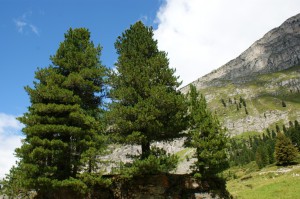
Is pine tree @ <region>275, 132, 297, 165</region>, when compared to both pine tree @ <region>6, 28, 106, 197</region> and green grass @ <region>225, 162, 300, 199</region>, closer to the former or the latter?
green grass @ <region>225, 162, 300, 199</region>

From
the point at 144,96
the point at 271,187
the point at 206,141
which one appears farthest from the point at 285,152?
the point at 144,96

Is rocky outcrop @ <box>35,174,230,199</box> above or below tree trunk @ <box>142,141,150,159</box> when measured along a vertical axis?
below

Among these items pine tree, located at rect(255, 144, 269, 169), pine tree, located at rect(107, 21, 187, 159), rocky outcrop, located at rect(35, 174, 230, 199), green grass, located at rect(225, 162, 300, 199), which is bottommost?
green grass, located at rect(225, 162, 300, 199)

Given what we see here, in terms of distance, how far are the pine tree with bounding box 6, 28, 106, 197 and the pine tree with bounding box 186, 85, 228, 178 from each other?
384 inches

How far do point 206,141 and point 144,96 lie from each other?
8.07 m

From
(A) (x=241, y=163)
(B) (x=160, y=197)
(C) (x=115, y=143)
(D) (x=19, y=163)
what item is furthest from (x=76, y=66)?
(A) (x=241, y=163)

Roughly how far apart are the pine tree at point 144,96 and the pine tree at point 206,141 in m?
2.73

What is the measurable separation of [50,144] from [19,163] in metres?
4.17

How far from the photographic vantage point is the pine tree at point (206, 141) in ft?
98.4

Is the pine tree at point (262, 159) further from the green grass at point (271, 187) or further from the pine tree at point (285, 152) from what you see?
the green grass at point (271, 187)

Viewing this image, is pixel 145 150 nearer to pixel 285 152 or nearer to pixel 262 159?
pixel 285 152

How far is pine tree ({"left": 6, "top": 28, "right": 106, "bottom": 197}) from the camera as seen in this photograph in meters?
23.9

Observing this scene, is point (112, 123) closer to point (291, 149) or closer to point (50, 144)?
point (50, 144)

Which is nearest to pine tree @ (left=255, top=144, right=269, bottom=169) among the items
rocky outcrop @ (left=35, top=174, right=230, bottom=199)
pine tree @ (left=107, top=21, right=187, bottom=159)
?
rocky outcrop @ (left=35, top=174, right=230, bottom=199)
